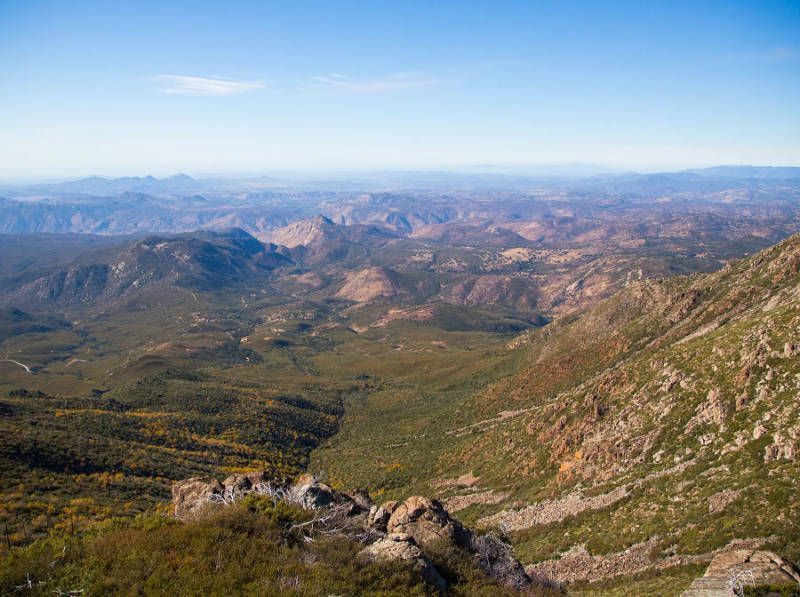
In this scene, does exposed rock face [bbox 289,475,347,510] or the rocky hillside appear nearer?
exposed rock face [bbox 289,475,347,510]

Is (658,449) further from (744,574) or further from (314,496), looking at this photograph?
(314,496)

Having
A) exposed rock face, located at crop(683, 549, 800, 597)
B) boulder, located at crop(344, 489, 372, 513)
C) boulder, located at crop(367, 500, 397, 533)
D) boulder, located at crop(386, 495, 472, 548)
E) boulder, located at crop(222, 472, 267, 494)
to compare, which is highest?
exposed rock face, located at crop(683, 549, 800, 597)

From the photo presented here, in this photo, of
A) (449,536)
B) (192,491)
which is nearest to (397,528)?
(449,536)

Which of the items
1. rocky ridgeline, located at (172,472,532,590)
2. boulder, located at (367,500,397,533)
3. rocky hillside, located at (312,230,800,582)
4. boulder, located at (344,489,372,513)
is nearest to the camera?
A: rocky ridgeline, located at (172,472,532,590)

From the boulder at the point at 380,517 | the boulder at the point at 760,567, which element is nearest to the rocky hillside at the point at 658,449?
the boulder at the point at 760,567

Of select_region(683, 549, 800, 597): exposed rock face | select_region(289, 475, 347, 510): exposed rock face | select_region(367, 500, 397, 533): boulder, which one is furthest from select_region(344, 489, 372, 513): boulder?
select_region(683, 549, 800, 597): exposed rock face

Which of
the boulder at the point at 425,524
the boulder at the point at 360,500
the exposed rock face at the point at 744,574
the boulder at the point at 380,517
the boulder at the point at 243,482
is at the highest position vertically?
the exposed rock face at the point at 744,574

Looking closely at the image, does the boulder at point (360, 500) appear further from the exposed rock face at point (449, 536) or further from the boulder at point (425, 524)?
the boulder at point (425, 524)

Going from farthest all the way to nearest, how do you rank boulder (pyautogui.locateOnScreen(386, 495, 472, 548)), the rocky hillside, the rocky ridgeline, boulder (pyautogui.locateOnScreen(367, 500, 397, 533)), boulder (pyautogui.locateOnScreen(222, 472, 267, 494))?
boulder (pyautogui.locateOnScreen(222, 472, 267, 494)), the rocky hillside, boulder (pyautogui.locateOnScreen(367, 500, 397, 533)), boulder (pyautogui.locateOnScreen(386, 495, 472, 548)), the rocky ridgeline

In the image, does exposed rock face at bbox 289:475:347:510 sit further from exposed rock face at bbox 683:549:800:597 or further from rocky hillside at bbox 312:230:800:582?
exposed rock face at bbox 683:549:800:597
